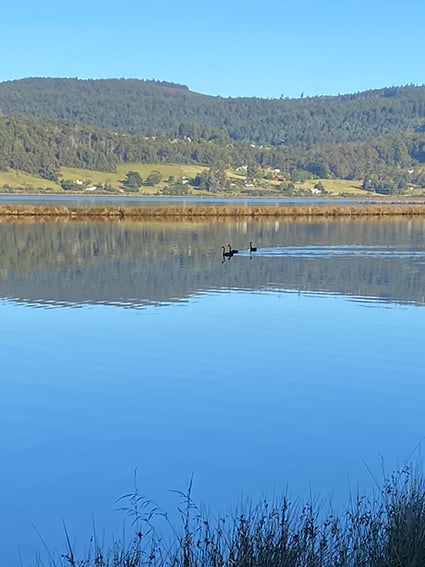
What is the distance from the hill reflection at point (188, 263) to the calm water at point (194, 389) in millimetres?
227

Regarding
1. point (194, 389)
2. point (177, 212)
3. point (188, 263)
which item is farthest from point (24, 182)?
point (194, 389)

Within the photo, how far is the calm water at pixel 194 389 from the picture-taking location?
9609mm

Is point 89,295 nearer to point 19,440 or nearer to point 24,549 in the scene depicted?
point 19,440

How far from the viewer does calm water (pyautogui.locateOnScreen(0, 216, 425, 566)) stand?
961 cm

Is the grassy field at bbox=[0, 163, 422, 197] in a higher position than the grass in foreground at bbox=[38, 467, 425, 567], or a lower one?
lower

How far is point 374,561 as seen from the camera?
6484 mm

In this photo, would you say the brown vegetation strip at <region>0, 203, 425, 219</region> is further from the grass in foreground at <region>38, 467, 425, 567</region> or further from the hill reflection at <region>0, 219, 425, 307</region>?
the grass in foreground at <region>38, 467, 425, 567</region>

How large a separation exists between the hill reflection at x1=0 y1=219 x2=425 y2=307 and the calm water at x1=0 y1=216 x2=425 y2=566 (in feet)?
0.74

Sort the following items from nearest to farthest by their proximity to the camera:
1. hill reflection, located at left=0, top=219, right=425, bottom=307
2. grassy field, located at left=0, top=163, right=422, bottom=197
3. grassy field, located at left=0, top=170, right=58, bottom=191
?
hill reflection, located at left=0, top=219, right=425, bottom=307, grassy field, located at left=0, top=170, right=58, bottom=191, grassy field, located at left=0, top=163, right=422, bottom=197

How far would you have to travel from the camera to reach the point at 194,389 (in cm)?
1363

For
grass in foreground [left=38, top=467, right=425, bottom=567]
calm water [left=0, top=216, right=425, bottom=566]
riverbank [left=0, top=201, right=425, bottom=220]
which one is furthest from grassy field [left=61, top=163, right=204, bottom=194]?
grass in foreground [left=38, top=467, right=425, bottom=567]

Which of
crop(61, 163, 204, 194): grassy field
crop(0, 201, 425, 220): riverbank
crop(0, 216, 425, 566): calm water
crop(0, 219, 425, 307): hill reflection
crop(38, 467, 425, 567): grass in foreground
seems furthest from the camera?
crop(61, 163, 204, 194): grassy field

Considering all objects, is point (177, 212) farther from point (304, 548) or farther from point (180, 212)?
point (304, 548)

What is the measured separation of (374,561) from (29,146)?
18393 cm
